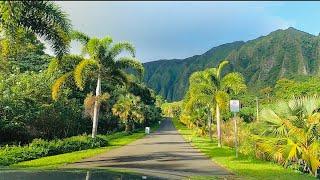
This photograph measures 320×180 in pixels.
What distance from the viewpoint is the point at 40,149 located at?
24391 millimetres

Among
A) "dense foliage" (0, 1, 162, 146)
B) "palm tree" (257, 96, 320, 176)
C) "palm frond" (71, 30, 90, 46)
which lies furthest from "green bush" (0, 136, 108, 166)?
"palm tree" (257, 96, 320, 176)

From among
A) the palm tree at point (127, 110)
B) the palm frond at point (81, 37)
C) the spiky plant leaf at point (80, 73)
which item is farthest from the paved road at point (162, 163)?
the palm tree at point (127, 110)

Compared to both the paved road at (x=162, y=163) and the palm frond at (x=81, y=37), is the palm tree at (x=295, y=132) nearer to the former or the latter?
the paved road at (x=162, y=163)

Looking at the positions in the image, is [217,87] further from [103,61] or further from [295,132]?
[295,132]

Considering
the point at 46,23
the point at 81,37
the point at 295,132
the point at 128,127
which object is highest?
the point at 81,37

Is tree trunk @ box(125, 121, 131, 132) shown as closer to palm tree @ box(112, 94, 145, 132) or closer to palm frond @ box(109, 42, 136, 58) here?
palm tree @ box(112, 94, 145, 132)

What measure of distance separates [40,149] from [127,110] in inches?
1528

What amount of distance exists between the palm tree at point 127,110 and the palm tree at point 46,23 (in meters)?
43.7

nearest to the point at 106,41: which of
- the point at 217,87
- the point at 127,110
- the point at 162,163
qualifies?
the point at 217,87

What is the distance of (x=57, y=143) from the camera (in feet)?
90.2

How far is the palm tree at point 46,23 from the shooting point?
16305mm

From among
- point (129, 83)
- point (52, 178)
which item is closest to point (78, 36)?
point (129, 83)

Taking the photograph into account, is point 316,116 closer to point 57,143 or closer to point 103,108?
point 57,143

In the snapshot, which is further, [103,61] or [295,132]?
[103,61]
